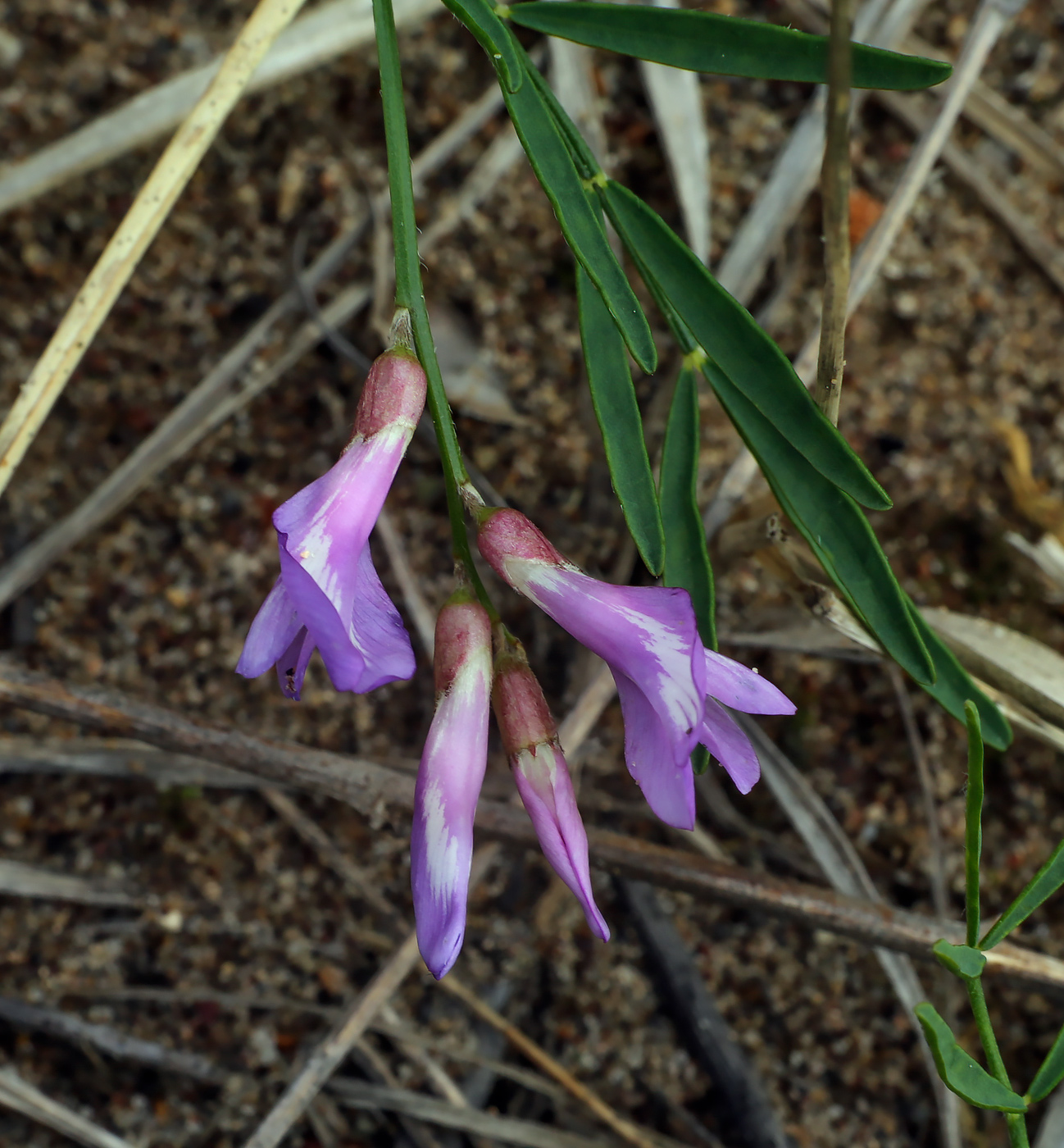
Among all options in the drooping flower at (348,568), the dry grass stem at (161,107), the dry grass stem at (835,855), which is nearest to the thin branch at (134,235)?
the dry grass stem at (161,107)

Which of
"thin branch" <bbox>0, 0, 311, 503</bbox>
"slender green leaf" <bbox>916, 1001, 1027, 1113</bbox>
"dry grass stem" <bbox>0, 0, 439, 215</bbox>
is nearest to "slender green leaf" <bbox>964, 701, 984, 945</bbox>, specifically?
"slender green leaf" <bbox>916, 1001, 1027, 1113</bbox>

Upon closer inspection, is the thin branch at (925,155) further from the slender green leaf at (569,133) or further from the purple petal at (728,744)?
the purple petal at (728,744)

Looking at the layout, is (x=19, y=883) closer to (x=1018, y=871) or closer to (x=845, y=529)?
(x=845, y=529)

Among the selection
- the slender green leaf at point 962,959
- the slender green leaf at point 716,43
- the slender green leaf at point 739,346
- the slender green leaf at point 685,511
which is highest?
the slender green leaf at point 716,43

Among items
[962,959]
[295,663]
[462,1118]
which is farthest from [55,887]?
[962,959]

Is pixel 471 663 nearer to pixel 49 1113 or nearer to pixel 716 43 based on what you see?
pixel 716 43
